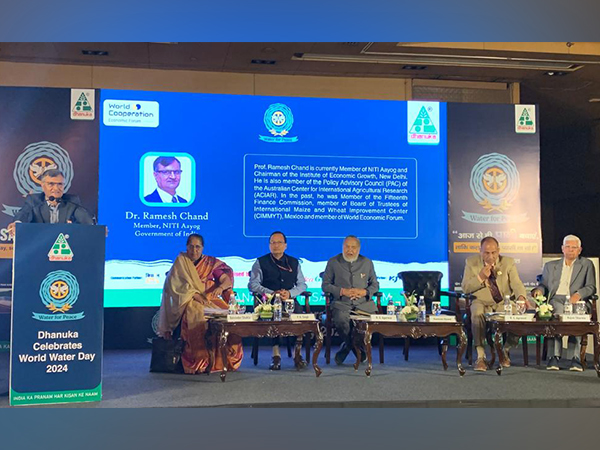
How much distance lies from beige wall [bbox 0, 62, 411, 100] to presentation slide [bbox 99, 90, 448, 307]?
1218 mm

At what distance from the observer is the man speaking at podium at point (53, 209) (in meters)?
6.81

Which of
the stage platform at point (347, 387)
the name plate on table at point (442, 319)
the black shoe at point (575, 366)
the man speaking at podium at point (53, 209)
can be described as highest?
the man speaking at podium at point (53, 209)

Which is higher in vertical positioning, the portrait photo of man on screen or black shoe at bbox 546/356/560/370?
the portrait photo of man on screen

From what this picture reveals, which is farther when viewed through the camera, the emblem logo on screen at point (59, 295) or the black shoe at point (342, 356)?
the black shoe at point (342, 356)

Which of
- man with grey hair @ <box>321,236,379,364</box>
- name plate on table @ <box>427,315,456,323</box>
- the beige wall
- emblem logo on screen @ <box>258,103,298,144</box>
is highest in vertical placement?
the beige wall

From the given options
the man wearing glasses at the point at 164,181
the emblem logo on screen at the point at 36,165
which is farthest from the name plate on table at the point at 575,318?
the emblem logo on screen at the point at 36,165

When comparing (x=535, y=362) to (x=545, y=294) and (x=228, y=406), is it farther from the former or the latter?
(x=228, y=406)

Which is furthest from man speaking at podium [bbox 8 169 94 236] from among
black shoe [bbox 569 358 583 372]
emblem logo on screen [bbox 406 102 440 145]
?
black shoe [bbox 569 358 583 372]

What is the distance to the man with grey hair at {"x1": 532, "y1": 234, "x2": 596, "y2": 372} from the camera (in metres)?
6.88

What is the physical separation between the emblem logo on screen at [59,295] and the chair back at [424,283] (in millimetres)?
3888

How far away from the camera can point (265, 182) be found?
8289mm

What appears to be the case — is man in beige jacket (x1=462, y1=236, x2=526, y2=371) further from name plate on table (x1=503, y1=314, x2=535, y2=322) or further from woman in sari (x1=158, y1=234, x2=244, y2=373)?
woman in sari (x1=158, y1=234, x2=244, y2=373)

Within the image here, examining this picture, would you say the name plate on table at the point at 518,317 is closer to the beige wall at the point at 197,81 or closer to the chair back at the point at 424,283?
the chair back at the point at 424,283

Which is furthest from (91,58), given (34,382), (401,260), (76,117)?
(34,382)
